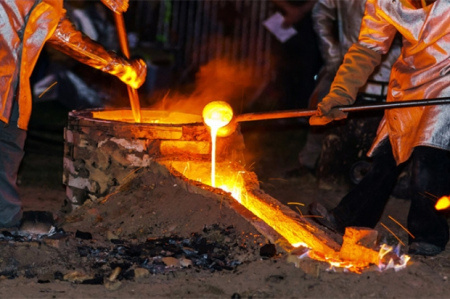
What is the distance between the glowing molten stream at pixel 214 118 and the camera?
4.72 meters

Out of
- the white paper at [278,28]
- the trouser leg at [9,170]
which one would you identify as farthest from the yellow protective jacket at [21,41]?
the white paper at [278,28]

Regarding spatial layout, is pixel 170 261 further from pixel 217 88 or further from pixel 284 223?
pixel 217 88

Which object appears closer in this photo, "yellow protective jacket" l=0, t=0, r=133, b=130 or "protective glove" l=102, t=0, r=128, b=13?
"yellow protective jacket" l=0, t=0, r=133, b=130

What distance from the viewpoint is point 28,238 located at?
426cm

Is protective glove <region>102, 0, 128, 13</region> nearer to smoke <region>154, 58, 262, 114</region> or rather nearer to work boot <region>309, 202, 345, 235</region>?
smoke <region>154, 58, 262, 114</region>

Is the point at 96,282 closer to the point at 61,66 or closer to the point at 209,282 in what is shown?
the point at 209,282

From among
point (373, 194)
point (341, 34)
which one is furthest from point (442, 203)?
point (341, 34)

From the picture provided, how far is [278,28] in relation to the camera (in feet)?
28.7

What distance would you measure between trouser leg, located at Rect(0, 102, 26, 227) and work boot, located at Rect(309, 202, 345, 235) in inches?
76.4

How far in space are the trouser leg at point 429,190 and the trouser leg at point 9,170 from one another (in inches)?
98.1

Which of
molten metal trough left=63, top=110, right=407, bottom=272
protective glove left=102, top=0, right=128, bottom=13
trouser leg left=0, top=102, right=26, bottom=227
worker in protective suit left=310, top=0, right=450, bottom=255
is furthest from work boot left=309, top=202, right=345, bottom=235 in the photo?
trouser leg left=0, top=102, right=26, bottom=227

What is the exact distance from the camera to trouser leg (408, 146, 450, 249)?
14.4 feet

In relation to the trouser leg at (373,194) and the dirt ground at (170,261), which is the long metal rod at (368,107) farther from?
the dirt ground at (170,261)

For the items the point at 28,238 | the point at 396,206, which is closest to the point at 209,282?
the point at 28,238
